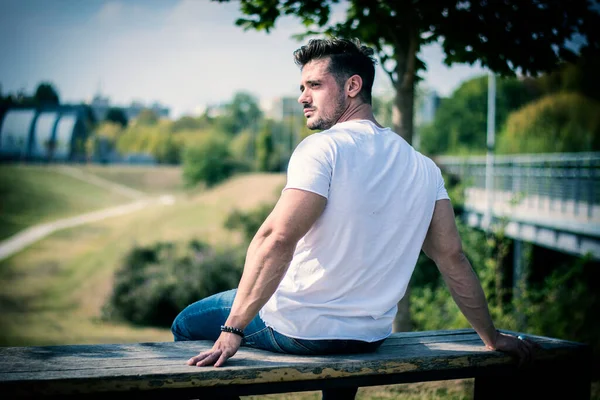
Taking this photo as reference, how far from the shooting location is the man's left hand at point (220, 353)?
208 centimetres

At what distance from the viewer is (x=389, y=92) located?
16672 mm

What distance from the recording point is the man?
2.12 metres

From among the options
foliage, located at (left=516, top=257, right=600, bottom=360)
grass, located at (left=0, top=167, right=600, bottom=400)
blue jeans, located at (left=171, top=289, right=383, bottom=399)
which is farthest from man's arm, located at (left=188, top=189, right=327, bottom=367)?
grass, located at (left=0, top=167, right=600, bottom=400)

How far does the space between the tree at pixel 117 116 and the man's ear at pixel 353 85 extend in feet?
82.0

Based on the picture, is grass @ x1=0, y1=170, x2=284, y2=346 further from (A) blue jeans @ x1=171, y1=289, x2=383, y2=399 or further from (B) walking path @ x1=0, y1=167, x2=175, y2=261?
(A) blue jeans @ x1=171, y1=289, x2=383, y2=399

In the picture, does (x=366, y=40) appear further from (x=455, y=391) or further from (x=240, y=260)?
(x=240, y=260)

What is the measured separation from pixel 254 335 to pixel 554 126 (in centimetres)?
2922

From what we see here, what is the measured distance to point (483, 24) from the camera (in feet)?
14.8

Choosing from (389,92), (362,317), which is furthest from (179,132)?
(362,317)

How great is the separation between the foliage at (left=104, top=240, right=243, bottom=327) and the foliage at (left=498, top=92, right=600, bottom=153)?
15216mm

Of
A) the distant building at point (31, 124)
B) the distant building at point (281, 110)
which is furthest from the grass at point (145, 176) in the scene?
the distant building at point (31, 124)

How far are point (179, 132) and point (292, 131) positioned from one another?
8407 millimetres

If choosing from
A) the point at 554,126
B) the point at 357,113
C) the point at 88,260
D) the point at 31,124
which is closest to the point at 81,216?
the point at 88,260

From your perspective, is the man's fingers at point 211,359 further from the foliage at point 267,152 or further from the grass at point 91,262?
the foliage at point 267,152
